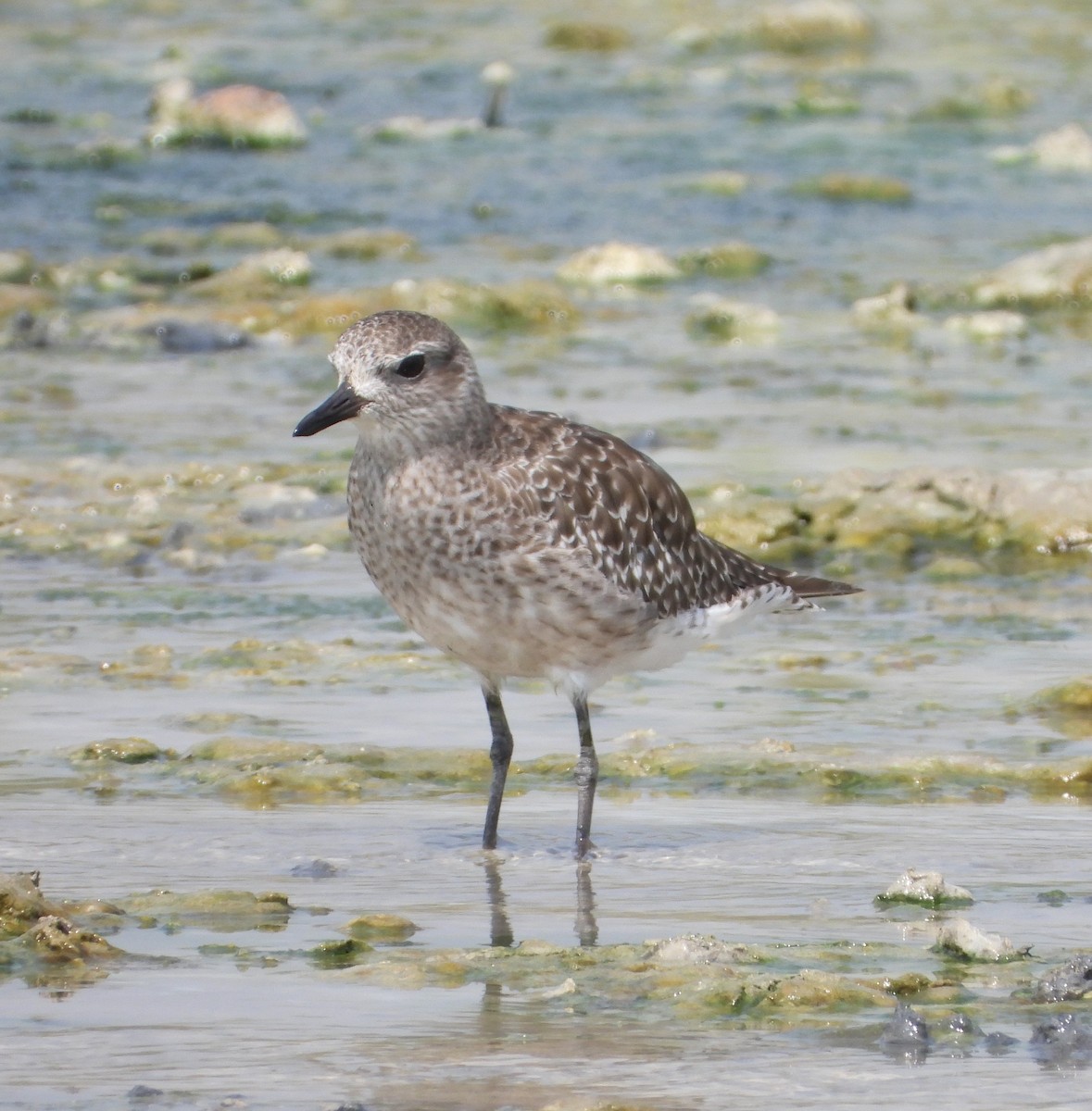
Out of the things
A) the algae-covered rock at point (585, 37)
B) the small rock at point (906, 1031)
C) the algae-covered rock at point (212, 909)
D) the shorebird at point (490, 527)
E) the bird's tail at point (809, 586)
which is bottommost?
the small rock at point (906, 1031)

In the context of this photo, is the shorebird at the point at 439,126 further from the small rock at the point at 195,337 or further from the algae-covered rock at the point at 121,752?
the algae-covered rock at the point at 121,752

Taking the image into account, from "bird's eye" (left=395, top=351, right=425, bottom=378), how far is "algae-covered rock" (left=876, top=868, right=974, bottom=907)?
1.74 m

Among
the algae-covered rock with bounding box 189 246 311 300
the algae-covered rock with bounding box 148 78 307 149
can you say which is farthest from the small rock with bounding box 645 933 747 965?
the algae-covered rock with bounding box 148 78 307 149

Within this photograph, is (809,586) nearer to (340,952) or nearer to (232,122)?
(340,952)

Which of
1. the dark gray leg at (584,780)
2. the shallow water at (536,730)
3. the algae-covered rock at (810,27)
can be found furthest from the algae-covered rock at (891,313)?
the algae-covered rock at (810,27)

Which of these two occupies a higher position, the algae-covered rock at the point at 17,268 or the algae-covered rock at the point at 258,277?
the algae-covered rock at the point at 17,268

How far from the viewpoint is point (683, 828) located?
6.41m

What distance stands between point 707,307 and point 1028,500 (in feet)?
15.8

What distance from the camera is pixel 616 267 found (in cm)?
1517

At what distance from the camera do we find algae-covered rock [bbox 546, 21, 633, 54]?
24625 mm

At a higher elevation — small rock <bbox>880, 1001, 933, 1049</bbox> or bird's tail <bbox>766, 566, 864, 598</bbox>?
bird's tail <bbox>766, 566, 864, 598</bbox>

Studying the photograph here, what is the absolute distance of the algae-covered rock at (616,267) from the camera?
15141 mm

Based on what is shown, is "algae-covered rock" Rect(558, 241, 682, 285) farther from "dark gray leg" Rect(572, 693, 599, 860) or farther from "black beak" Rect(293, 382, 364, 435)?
"black beak" Rect(293, 382, 364, 435)

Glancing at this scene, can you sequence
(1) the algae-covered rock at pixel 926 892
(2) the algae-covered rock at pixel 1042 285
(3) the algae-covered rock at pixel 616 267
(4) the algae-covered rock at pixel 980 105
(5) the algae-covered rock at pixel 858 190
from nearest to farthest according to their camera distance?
1. (1) the algae-covered rock at pixel 926 892
2. (2) the algae-covered rock at pixel 1042 285
3. (3) the algae-covered rock at pixel 616 267
4. (5) the algae-covered rock at pixel 858 190
5. (4) the algae-covered rock at pixel 980 105
